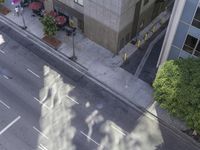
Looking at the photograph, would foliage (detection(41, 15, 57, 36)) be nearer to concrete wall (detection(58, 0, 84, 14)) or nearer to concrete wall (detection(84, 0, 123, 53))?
concrete wall (detection(58, 0, 84, 14))

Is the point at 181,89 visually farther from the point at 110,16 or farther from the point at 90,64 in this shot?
the point at 90,64

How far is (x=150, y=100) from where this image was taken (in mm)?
39625

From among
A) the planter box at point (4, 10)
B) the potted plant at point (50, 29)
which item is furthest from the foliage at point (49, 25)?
the planter box at point (4, 10)

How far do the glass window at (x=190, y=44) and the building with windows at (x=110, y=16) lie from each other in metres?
8.60

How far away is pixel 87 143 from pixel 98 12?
16.8 metres

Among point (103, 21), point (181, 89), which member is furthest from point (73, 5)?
point (181, 89)

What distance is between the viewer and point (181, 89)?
31.6 m

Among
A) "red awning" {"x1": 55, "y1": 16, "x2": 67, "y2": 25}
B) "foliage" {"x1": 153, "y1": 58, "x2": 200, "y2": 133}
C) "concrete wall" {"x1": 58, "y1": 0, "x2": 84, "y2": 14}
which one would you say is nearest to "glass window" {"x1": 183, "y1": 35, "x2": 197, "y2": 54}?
"foliage" {"x1": 153, "y1": 58, "x2": 200, "y2": 133}

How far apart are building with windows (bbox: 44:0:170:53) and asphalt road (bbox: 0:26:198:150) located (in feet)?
22.6

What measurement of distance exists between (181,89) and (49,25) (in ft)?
69.9

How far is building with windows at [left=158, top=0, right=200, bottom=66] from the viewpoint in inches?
1307

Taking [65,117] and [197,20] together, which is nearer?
[197,20]

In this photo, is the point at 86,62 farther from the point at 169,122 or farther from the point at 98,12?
the point at 169,122

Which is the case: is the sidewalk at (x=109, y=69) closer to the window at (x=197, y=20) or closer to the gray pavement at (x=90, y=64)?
the gray pavement at (x=90, y=64)
